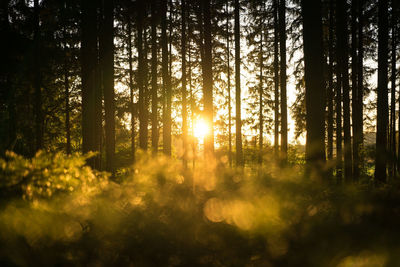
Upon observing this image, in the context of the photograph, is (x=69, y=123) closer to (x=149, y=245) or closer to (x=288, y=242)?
(x=149, y=245)

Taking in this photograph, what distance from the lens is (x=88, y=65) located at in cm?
817

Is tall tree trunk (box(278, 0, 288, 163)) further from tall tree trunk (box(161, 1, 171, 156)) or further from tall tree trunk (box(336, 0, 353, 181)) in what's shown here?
tall tree trunk (box(161, 1, 171, 156))

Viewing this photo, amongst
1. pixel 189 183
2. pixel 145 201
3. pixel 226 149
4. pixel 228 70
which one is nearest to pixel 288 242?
pixel 145 201

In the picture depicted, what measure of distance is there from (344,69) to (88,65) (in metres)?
12.3

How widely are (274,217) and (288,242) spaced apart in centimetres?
60

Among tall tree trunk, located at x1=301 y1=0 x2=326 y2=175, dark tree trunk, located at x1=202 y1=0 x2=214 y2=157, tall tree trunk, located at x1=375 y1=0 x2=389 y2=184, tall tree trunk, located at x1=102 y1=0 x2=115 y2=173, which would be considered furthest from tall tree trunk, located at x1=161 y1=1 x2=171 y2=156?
tall tree trunk, located at x1=375 y1=0 x2=389 y2=184

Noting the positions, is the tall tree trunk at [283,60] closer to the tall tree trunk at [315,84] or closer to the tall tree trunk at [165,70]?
the tall tree trunk at [165,70]

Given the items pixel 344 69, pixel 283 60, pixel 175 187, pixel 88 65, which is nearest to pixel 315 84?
pixel 175 187

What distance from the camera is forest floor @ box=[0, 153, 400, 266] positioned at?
312 centimetres

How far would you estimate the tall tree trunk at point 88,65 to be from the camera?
8.09 m

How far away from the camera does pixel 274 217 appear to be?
15.2 ft

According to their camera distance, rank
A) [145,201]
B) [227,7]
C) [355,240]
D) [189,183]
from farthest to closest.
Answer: [227,7], [189,183], [145,201], [355,240]

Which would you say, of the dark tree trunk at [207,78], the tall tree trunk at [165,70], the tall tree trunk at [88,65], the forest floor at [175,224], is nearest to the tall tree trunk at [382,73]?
the forest floor at [175,224]

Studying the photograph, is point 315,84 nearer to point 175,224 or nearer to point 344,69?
point 175,224
